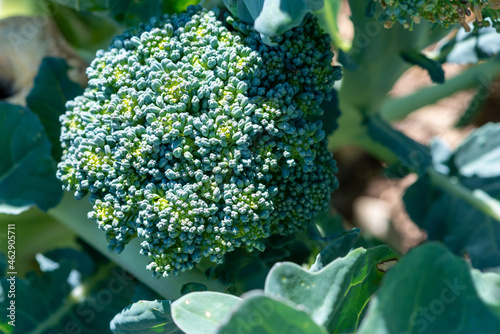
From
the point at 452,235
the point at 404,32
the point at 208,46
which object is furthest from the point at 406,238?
the point at 208,46

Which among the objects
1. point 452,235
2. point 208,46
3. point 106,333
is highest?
point 208,46

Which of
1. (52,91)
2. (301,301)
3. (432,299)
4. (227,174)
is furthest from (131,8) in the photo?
(432,299)

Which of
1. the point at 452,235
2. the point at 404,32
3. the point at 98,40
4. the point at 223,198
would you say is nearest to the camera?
the point at 223,198

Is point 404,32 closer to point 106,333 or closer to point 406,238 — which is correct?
point 406,238

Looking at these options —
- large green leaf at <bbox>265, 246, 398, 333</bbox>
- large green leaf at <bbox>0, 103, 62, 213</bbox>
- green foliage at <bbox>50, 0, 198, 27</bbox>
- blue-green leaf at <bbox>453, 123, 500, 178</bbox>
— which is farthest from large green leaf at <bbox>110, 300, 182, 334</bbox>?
blue-green leaf at <bbox>453, 123, 500, 178</bbox>

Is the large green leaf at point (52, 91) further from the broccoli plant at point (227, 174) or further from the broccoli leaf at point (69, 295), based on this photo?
the broccoli leaf at point (69, 295)

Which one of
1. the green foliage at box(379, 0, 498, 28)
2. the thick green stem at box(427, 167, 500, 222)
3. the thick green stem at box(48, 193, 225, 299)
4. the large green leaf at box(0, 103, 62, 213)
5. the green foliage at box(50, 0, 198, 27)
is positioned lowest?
the thick green stem at box(48, 193, 225, 299)

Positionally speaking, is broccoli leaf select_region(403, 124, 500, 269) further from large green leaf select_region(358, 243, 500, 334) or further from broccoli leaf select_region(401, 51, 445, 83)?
large green leaf select_region(358, 243, 500, 334)

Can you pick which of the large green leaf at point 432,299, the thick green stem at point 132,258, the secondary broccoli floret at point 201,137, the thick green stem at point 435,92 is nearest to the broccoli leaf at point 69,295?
the thick green stem at point 132,258
